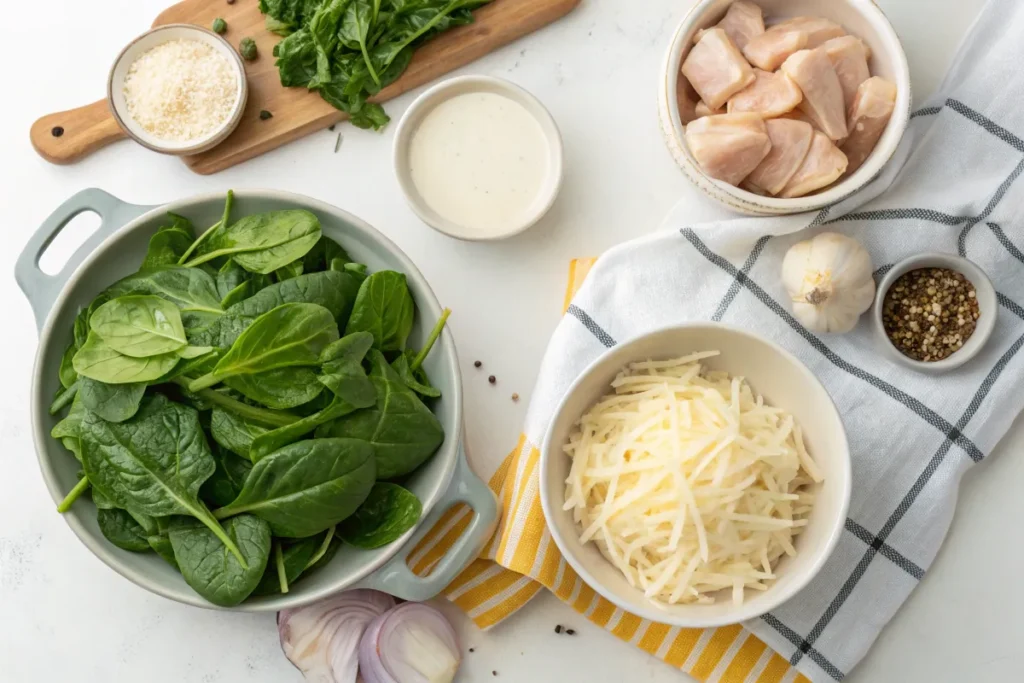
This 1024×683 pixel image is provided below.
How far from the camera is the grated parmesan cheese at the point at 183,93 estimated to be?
1.63m

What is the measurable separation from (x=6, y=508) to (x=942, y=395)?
1703 mm

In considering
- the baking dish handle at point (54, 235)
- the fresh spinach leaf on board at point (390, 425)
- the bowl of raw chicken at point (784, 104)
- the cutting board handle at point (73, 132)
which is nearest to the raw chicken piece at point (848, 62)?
the bowl of raw chicken at point (784, 104)

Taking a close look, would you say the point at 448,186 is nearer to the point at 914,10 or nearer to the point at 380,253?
the point at 380,253

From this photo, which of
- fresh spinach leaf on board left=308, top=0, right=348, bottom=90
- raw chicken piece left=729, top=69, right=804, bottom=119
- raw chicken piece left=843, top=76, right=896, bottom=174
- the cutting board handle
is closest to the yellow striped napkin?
raw chicken piece left=729, top=69, right=804, bottom=119

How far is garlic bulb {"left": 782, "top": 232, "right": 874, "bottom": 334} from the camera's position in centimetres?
144

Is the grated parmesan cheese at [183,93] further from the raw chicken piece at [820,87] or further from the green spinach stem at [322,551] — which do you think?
the raw chicken piece at [820,87]

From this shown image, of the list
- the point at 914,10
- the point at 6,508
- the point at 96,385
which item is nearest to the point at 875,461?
the point at 914,10

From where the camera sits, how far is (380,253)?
149 centimetres

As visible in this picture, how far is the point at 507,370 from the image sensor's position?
1653 millimetres

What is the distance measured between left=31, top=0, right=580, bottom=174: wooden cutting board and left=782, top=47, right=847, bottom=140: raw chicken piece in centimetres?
46

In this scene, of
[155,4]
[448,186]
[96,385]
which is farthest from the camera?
[155,4]

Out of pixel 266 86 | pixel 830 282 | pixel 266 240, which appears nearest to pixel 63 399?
pixel 266 240

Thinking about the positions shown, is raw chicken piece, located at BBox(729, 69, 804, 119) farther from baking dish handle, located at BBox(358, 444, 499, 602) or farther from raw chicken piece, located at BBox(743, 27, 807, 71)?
baking dish handle, located at BBox(358, 444, 499, 602)

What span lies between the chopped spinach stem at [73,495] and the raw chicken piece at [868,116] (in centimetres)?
134
